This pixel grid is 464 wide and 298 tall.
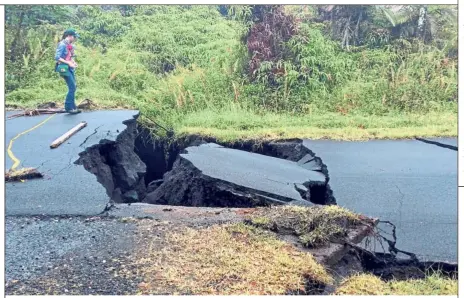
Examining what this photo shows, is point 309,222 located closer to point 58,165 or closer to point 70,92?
point 58,165

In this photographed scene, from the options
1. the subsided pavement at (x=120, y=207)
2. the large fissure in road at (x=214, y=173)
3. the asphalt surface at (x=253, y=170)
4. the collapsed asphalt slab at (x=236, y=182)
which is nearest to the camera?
the subsided pavement at (x=120, y=207)

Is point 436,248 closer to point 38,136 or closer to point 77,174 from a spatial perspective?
point 77,174

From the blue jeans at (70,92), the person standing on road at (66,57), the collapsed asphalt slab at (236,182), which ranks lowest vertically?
the collapsed asphalt slab at (236,182)

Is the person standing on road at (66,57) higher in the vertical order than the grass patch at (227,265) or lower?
higher

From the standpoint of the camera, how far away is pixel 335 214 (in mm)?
4672

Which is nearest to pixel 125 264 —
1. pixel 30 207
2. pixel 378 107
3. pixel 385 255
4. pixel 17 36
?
pixel 30 207

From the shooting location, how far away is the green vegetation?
1077 cm

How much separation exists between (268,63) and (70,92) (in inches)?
160

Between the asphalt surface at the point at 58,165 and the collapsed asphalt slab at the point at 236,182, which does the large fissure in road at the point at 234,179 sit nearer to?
the collapsed asphalt slab at the point at 236,182

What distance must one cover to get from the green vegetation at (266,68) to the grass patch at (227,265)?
5.22 m

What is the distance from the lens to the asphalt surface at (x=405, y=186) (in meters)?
4.75

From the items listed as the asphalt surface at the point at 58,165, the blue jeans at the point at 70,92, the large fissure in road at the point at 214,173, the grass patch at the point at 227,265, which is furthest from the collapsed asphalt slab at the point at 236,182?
the blue jeans at the point at 70,92

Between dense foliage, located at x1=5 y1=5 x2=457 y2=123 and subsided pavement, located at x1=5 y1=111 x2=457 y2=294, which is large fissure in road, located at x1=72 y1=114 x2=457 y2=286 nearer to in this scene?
subsided pavement, located at x1=5 y1=111 x2=457 y2=294

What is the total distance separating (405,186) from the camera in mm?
6207
